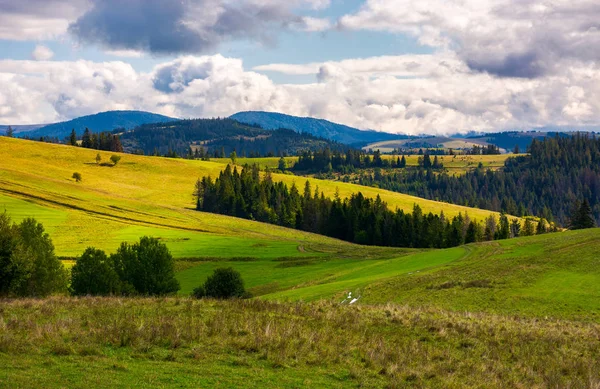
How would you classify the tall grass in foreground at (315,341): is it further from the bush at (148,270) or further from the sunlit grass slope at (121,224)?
the sunlit grass slope at (121,224)

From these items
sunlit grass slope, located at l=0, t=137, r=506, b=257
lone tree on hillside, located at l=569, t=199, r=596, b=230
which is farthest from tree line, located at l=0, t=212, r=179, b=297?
lone tree on hillside, located at l=569, t=199, r=596, b=230

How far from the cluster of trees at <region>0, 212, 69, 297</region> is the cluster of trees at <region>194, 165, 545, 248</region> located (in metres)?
87.6

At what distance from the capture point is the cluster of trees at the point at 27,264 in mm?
41312

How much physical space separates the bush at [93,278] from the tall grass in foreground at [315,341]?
2553 centimetres

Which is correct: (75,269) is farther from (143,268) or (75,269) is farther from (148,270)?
(148,270)

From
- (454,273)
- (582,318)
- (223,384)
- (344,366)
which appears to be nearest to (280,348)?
(344,366)

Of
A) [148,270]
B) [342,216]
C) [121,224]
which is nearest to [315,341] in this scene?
[148,270]

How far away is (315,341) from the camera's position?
21.5 metres

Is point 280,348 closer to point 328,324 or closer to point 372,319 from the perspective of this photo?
point 328,324

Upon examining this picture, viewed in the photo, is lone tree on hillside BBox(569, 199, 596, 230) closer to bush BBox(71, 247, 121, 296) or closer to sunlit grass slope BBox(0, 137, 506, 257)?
sunlit grass slope BBox(0, 137, 506, 257)

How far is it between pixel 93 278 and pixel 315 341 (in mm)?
37504

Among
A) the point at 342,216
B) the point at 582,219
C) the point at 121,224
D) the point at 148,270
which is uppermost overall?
the point at 148,270

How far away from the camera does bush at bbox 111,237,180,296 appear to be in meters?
57.7

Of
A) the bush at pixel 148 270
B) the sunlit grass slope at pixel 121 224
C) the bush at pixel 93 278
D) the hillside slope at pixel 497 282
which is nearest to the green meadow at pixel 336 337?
the hillside slope at pixel 497 282
